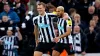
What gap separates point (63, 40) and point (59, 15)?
2.36 feet

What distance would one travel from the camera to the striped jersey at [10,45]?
13461 mm

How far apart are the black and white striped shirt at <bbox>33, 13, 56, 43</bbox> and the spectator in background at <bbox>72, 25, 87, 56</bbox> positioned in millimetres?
2210

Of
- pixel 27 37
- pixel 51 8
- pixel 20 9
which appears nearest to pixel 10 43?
pixel 27 37

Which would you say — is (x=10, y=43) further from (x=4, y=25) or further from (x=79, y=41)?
(x=79, y=41)

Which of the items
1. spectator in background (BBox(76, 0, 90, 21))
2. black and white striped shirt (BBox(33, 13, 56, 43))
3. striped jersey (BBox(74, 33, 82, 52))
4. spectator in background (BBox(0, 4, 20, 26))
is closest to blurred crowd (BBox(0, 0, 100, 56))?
spectator in background (BBox(0, 4, 20, 26))

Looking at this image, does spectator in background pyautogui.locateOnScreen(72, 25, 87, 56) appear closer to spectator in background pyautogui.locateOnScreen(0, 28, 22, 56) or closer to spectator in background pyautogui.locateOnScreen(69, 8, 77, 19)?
spectator in background pyautogui.locateOnScreen(69, 8, 77, 19)

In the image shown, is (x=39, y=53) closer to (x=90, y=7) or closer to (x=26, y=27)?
(x=26, y=27)

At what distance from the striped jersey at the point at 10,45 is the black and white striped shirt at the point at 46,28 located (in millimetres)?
2551

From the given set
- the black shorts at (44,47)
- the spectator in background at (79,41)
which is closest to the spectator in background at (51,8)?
the spectator in background at (79,41)

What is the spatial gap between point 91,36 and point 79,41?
58 cm

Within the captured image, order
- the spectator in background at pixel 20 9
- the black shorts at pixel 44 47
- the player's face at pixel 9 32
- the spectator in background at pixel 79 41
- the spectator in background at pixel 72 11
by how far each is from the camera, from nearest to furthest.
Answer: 1. the black shorts at pixel 44 47
2. the spectator in background at pixel 79 41
3. the player's face at pixel 9 32
4. the spectator in background at pixel 72 11
5. the spectator in background at pixel 20 9

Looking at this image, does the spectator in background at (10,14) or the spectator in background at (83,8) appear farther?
the spectator in background at (83,8)

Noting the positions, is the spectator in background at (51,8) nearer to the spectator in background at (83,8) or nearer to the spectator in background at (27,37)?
the spectator in background at (27,37)

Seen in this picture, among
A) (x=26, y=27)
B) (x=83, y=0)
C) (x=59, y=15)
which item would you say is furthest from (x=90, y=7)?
(x=59, y=15)
